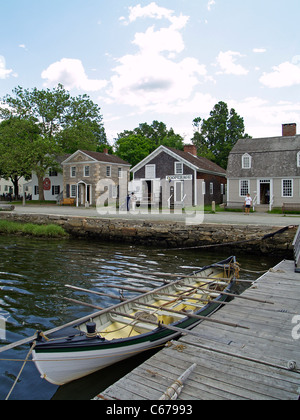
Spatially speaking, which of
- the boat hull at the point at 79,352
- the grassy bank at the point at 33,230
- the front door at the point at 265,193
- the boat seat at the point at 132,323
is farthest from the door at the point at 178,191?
the boat hull at the point at 79,352

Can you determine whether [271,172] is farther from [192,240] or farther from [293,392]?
[293,392]

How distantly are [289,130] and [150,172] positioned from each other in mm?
14848

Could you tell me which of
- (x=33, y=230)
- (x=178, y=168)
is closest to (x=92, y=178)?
(x=178, y=168)

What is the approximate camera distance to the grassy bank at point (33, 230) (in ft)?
75.7

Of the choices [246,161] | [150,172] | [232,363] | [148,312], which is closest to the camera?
[232,363]

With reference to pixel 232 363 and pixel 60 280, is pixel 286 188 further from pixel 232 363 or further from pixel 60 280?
pixel 232 363

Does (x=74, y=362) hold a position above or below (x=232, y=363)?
below

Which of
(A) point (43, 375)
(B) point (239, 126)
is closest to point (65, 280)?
(A) point (43, 375)

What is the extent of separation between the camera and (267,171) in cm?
3170

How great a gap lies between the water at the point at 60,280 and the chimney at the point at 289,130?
70.8 ft

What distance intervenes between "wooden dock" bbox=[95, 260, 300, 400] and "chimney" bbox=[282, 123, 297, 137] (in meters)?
31.0

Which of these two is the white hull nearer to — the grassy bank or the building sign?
the grassy bank

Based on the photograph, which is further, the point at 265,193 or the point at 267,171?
the point at 265,193

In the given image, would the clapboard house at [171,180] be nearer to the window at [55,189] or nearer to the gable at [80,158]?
the gable at [80,158]
